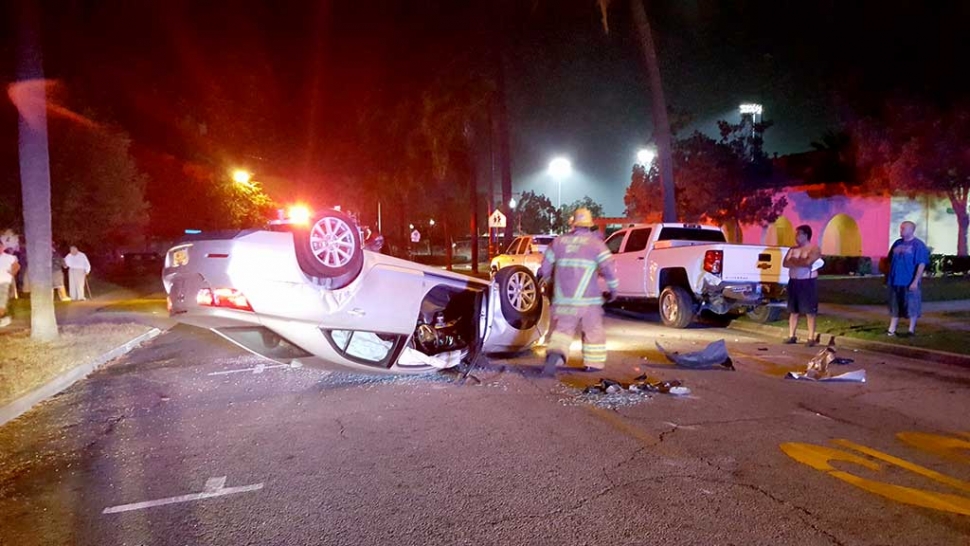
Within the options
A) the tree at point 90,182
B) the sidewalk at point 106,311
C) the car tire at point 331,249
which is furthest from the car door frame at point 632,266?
the tree at point 90,182

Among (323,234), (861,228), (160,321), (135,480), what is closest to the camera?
(135,480)

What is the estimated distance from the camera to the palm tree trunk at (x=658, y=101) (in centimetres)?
1953

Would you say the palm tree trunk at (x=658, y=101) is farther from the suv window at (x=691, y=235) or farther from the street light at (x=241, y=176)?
the street light at (x=241, y=176)

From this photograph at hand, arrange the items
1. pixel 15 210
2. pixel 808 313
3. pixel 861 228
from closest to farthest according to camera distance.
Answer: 1. pixel 808 313
2. pixel 15 210
3. pixel 861 228

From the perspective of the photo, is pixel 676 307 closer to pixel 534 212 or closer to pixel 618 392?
pixel 618 392

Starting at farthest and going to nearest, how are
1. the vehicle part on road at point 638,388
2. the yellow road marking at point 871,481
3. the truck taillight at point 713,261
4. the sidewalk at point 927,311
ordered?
the sidewalk at point 927,311, the truck taillight at point 713,261, the vehicle part on road at point 638,388, the yellow road marking at point 871,481

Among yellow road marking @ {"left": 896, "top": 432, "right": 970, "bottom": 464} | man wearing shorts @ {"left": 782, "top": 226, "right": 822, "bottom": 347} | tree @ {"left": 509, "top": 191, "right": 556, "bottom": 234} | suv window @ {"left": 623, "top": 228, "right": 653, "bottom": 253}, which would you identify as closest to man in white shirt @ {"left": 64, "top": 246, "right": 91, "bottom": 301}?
suv window @ {"left": 623, "top": 228, "right": 653, "bottom": 253}

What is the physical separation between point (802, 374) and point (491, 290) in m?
3.60

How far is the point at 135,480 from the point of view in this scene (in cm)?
484

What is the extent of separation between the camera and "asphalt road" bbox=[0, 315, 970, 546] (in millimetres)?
3963

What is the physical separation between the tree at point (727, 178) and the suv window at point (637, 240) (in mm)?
18198

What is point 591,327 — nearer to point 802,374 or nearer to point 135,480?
point 802,374

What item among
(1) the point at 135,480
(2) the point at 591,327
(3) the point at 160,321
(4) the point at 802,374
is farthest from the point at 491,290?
(3) the point at 160,321

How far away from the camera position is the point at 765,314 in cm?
1285
